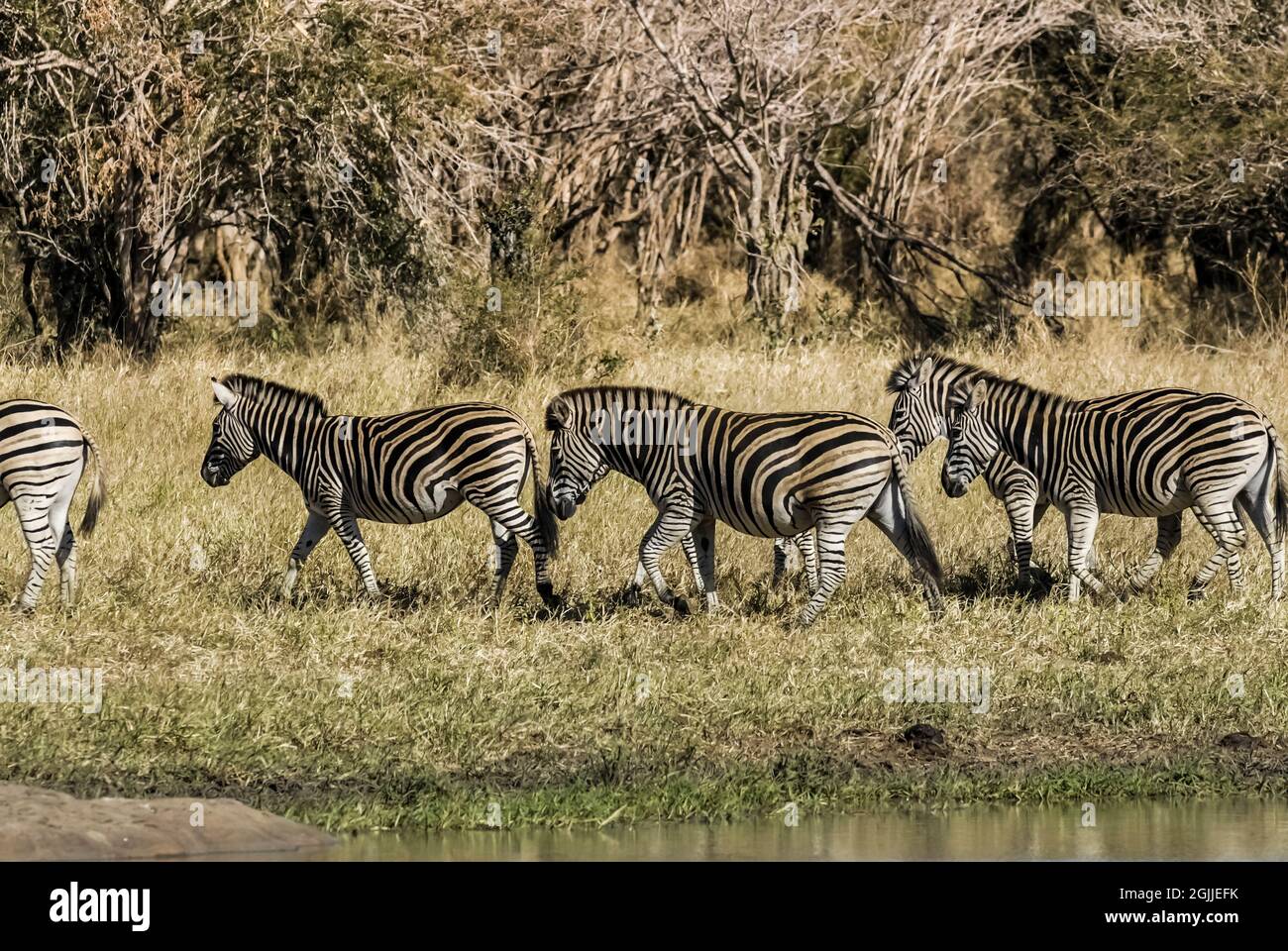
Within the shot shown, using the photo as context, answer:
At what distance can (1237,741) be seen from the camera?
27.0ft

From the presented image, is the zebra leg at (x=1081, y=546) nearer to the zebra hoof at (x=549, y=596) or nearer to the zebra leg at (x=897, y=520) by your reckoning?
the zebra leg at (x=897, y=520)

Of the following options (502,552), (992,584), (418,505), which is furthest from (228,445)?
(992,584)

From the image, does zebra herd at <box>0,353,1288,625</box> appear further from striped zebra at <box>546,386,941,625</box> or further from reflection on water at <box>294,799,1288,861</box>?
reflection on water at <box>294,799,1288,861</box>

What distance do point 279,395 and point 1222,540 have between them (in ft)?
17.4

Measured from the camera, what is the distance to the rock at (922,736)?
813 cm

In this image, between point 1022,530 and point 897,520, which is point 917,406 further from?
point 897,520

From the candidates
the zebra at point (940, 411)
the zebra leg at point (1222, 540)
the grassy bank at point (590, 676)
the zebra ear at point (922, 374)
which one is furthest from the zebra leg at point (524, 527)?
the zebra leg at point (1222, 540)

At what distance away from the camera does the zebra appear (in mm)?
11195

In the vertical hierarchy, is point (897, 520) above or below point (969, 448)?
below

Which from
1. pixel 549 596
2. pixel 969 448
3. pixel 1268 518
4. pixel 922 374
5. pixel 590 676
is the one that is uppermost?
pixel 922 374

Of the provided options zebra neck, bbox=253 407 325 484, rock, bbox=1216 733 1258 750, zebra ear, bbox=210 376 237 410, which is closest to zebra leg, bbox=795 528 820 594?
zebra neck, bbox=253 407 325 484

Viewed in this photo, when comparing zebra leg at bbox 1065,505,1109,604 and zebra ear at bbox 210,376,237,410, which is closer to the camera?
zebra leg at bbox 1065,505,1109,604

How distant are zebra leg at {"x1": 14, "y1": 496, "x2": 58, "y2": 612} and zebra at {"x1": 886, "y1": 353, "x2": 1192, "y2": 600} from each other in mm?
4746

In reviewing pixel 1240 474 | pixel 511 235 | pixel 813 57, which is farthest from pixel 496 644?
pixel 813 57
